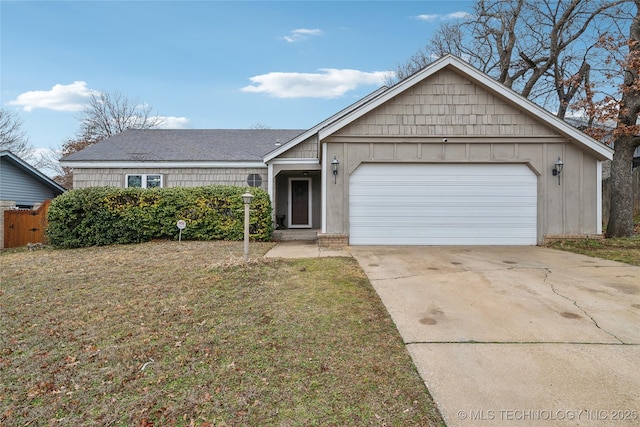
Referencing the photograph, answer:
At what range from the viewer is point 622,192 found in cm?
994

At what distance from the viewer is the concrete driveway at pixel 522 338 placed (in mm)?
2096

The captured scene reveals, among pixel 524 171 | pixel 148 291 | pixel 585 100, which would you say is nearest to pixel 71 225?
pixel 148 291

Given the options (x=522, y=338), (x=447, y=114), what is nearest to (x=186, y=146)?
(x=447, y=114)

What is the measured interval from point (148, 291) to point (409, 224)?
251 inches

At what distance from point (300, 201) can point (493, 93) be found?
8.36 m

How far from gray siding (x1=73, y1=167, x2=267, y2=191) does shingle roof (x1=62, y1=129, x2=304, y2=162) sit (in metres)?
0.45

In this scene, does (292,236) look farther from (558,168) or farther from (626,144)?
(626,144)

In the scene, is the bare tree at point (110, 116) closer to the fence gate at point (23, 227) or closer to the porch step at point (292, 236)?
the fence gate at point (23, 227)

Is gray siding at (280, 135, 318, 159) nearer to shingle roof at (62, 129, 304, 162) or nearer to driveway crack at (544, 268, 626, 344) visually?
shingle roof at (62, 129, 304, 162)

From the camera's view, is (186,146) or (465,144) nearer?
(465,144)

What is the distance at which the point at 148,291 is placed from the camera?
4.84 m

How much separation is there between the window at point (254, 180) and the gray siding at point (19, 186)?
1094cm

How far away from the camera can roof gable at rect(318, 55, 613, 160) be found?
830 cm

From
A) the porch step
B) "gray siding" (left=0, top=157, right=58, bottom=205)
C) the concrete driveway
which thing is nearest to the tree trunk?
the concrete driveway
